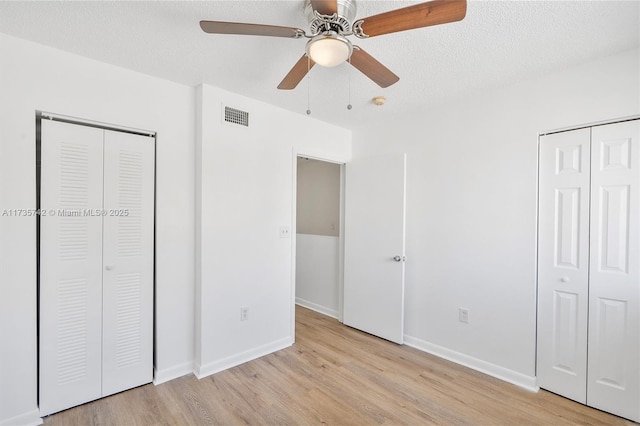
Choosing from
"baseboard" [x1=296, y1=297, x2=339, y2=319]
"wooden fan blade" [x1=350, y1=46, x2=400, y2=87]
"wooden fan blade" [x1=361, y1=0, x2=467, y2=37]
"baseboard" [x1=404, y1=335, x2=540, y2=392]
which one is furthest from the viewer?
"baseboard" [x1=296, y1=297, x2=339, y2=319]

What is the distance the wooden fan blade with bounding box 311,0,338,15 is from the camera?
55.0 inches

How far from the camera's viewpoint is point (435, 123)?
3010mm

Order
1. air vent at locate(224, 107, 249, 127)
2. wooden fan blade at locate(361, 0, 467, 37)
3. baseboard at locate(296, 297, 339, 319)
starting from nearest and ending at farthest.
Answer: wooden fan blade at locate(361, 0, 467, 37) → air vent at locate(224, 107, 249, 127) → baseboard at locate(296, 297, 339, 319)

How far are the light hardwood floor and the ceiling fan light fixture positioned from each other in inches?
85.5

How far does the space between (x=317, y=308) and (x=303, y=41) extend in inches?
133

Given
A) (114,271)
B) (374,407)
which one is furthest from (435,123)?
(114,271)

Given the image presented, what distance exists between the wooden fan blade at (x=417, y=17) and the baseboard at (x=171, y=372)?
9.04ft

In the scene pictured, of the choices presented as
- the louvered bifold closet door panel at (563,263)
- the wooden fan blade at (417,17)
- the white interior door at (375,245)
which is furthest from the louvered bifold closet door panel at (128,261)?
the louvered bifold closet door panel at (563,263)

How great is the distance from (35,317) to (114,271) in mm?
487

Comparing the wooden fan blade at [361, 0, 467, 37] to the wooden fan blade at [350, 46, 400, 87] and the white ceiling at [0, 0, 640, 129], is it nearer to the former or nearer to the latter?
the wooden fan blade at [350, 46, 400, 87]

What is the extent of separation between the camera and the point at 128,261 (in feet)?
7.64

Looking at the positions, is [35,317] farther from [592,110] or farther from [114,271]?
[592,110]

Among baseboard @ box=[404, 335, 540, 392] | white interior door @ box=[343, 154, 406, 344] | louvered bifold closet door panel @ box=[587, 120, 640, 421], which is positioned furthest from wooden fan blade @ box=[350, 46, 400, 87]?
baseboard @ box=[404, 335, 540, 392]

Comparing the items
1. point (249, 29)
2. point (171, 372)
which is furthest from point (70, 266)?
point (249, 29)
